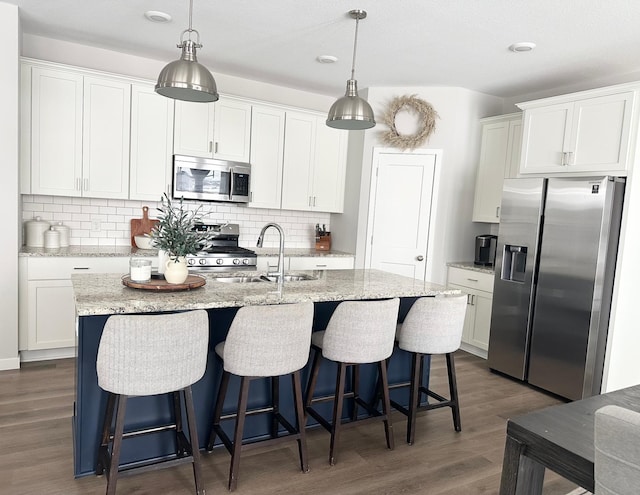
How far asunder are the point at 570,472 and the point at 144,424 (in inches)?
76.9

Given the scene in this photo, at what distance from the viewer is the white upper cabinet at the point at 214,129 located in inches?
176

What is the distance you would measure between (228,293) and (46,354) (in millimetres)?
2473

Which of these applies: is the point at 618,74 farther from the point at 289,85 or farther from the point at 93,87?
the point at 93,87

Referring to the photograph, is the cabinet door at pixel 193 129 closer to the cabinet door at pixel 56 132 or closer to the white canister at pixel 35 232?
the cabinet door at pixel 56 132

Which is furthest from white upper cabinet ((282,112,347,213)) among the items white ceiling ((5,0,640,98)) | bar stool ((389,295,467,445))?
bar stool ((389,295,467,445))

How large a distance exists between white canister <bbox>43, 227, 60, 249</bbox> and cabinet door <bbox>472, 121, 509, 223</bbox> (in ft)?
13.6

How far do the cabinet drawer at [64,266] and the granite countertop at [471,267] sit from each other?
→ 10.8 ft

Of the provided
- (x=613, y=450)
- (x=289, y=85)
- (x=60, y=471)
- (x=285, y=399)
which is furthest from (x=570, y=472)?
A: (x=289, y=85)

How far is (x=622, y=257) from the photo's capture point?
11.5 feet

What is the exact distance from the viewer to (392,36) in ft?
11.6

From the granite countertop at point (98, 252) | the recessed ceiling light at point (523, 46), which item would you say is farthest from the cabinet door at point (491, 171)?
the granite countertop at point (98, 252)

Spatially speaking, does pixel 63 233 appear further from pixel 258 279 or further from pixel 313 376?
pixel 313 376

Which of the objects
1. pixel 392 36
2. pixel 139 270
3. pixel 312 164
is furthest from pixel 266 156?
pixel 139 270

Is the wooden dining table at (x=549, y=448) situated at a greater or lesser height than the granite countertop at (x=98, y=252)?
lesser
